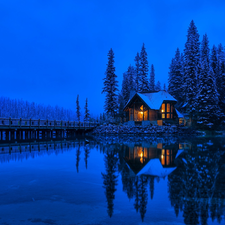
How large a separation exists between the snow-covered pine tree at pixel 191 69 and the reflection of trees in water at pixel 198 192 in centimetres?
3540

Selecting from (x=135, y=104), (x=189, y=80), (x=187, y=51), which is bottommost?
(x=135, y=104)

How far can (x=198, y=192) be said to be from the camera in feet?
26.7

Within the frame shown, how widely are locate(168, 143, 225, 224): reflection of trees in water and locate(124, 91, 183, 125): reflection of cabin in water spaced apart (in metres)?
32.7

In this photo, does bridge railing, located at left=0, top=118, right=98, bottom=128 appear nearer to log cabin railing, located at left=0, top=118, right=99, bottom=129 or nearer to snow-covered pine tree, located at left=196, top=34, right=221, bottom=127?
log cabin railing, located at left=0, top=118, right=99, bottom=129

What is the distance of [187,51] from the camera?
5041cm

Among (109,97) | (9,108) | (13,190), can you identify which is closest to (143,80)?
(109,97)

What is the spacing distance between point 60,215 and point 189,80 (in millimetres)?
45190

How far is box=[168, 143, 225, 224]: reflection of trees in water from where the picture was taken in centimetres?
628

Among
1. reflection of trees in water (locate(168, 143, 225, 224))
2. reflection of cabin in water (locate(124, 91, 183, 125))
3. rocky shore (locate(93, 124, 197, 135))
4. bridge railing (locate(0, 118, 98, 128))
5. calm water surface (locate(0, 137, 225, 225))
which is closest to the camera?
calm water surface (locate(0, 137, 225, 225))

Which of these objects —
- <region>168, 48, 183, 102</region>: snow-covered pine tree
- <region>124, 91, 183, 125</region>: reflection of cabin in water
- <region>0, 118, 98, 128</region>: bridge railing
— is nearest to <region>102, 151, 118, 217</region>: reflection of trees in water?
<region>0, 118, 98, 128</region>: bridge railing

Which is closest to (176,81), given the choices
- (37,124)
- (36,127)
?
(37,124)

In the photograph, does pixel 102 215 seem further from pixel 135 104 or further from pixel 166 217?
pixel 135 104

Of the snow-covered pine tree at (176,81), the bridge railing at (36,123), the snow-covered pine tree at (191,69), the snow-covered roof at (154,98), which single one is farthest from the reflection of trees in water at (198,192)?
the snow-covered pine tree at (176,81)

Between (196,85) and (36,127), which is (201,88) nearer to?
(196,85)
